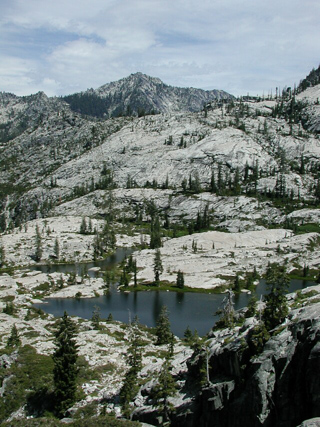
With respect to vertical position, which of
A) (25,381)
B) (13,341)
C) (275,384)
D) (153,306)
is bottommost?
(153,306)

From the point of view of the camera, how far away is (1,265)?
603 feet

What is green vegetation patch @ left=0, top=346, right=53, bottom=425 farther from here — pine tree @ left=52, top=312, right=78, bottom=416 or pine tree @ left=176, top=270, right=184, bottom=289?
pine tree @ left=176, top=270, right=184, bottom=289

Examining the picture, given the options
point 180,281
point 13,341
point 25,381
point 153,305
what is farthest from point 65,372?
point 180,281

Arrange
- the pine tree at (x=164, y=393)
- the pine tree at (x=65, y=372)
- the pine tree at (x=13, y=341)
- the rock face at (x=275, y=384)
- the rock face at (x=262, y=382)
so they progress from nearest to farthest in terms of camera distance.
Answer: the rock face at (x=275, y=384) < the rock face at (x=262, y=382) < the pine tree at (x=164, y=393) < the pine tree at (x=65, y=372) < the pine tree at (x=13, y=341)

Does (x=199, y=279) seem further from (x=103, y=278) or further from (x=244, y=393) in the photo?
(x=244, y=393)

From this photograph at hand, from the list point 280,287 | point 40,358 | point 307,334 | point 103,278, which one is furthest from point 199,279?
point 307,334

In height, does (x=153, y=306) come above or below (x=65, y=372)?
below

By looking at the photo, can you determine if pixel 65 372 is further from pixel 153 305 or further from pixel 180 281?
pixel 180 281

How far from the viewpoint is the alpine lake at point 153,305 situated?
387 feet

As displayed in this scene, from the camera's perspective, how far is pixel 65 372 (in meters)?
57.0

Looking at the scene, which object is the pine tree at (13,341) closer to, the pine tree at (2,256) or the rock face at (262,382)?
the rock face at (262,382)

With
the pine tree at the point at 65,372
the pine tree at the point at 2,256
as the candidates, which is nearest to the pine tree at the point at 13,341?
the pine tree at the point at 65,372

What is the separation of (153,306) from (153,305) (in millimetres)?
1007

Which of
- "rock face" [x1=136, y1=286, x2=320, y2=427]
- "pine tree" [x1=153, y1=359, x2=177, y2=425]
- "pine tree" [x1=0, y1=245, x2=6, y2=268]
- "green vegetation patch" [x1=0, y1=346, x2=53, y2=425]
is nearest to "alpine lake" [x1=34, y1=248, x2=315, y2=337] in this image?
"green vegetation patch" [x1=0, y1=346, x2=53, y2=425]
